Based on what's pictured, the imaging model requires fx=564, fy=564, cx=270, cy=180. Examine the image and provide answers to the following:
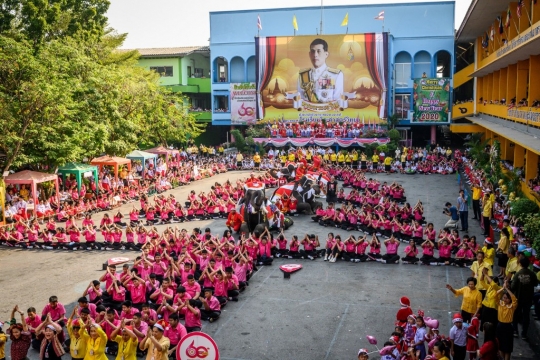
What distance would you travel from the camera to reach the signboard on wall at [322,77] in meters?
41.2

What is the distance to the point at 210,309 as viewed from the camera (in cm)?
1159

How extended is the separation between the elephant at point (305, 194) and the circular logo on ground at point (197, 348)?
15299 millimetres

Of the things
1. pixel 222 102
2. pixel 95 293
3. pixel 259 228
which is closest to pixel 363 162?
pixel 222 102

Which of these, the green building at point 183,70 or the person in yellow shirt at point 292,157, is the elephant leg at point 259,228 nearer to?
the person in yellow shirt at point 292,157

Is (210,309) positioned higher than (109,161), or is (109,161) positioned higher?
(109,161)

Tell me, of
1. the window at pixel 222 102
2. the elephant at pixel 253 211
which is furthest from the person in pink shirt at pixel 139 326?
the window at pixel 222 102

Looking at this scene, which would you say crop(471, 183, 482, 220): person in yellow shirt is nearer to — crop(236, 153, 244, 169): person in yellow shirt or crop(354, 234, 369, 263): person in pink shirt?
crop(354, 234, 369, 263): person in pink shirt

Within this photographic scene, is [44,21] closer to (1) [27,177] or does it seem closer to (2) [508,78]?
(1) [27,177]

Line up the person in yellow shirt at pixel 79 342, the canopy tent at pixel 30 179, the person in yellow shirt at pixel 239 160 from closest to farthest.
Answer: the person in yellow shirt at pixel 79 342
the canopy tent at pixel 30 179
the person in yellow shirt at pixel 239 160

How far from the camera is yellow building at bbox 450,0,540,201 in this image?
20156mm

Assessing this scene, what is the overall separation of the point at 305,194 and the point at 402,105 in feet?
76.3

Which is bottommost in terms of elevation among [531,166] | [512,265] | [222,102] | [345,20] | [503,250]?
[503,250]

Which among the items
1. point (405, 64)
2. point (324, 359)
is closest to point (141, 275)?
point (324, 359)

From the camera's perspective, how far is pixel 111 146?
27891 millimetres
